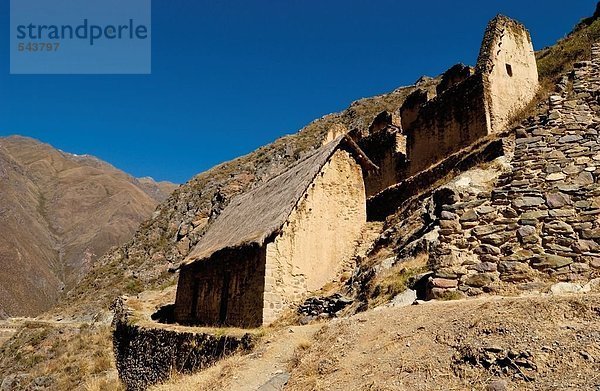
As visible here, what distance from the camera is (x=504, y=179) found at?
22.9 ft

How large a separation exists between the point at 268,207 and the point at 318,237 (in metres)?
2.27

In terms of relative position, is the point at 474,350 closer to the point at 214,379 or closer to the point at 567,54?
the point at 214,379

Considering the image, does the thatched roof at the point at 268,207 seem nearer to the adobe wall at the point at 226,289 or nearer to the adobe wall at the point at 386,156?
the adobe wall at the point at 226,289

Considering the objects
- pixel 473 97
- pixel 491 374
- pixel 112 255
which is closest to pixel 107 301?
pixel 112 255

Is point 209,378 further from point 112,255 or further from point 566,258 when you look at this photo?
point 112,255

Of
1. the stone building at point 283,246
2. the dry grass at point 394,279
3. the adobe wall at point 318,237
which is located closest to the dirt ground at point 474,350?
the dry grass at point 394,279

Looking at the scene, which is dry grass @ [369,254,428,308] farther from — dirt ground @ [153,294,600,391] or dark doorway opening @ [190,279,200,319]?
dark doorway opening @ [190,279,200,319]

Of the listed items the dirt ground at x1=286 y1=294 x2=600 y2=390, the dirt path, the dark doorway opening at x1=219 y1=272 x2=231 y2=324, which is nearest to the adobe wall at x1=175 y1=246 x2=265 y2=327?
the dark doorway opening at x1=219 y1=272 x2=231 y2=324

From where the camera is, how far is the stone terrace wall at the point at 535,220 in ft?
19.9

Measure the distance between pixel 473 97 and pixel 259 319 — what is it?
12.4 m

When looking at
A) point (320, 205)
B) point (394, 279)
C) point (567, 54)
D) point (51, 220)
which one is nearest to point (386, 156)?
point (320, 205)

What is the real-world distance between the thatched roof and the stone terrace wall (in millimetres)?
6889

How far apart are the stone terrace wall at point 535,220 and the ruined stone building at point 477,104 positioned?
1110cm

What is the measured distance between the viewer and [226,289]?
14.8 m
